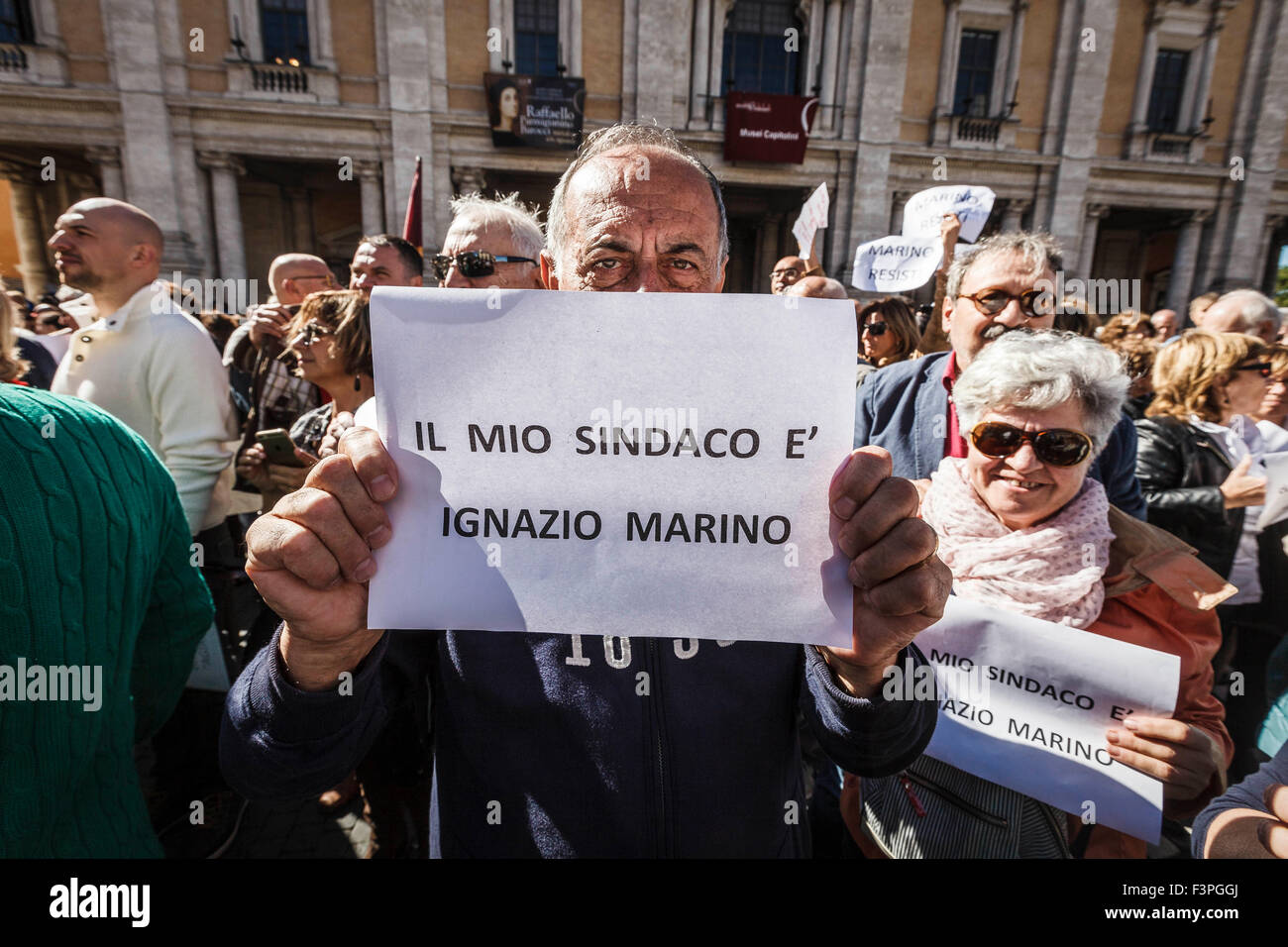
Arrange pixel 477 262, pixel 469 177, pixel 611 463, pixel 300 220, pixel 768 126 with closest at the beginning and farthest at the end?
pixel 611 463, pixel 477 262, pixel 469 177, pixel 768 126, pixel 300 220

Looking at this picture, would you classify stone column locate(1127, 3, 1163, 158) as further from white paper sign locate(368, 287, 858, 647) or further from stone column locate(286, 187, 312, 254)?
white paper sign locate(368, 287, 858, 647)

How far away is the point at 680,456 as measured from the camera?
2.92 feet

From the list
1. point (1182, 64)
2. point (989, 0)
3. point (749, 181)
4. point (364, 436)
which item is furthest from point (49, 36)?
point (1182, 64)

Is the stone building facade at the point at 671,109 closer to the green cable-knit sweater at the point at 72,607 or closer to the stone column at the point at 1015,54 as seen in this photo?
the stone column at the point at 1015,54

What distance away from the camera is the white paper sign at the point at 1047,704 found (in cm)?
130

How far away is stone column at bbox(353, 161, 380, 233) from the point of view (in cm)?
1493

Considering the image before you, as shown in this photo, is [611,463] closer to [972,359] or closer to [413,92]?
[972,359]

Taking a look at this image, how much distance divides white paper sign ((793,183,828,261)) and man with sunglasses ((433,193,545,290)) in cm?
267

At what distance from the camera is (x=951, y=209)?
4.80 meters

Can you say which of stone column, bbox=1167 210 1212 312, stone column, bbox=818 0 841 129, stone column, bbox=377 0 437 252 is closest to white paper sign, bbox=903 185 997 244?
stone column, bbox=377 0 437 252

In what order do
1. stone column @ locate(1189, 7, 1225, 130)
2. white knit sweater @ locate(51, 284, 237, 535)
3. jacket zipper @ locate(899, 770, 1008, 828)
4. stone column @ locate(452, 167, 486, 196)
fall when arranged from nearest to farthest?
jacket zipper @ locate(899, 770, 1008, 828)
white knit sweater @ locate(51, 284, 237, 535)
stone column @ locate(452, 167, 486, 196)
stone column @ locate(1189, 7, 1225, 130)

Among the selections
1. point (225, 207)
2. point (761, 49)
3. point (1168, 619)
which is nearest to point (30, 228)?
point (225, 207)

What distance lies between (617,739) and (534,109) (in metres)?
17.2

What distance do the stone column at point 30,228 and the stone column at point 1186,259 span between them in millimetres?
30413
